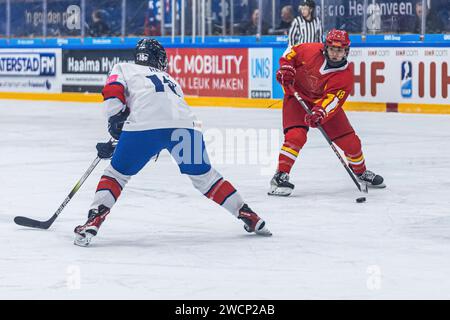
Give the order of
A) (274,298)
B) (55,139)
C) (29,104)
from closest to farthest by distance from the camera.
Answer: (274,298), (55,139), (29,104)

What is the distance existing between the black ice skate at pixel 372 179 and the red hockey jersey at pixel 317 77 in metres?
0.61

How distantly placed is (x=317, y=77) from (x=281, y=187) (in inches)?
33.7

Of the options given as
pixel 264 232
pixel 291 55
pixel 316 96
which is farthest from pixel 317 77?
pixel 264 232

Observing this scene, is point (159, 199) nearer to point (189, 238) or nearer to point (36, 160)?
point (189, 238)

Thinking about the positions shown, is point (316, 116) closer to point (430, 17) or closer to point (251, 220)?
point (251, 220)

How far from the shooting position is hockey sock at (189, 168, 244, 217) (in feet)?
20.4

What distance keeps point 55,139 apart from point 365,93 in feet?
16.6

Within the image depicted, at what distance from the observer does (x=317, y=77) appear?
843 cm

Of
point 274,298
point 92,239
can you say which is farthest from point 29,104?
point 274,298

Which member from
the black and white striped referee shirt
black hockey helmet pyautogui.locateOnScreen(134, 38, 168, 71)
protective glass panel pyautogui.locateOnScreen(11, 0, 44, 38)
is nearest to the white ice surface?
black hockey helmet pyautogui.locateOnScreen(134, 38, 168, 71)

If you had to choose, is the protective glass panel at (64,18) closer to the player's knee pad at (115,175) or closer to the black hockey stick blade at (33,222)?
the black hockey stick blade at (33,222)

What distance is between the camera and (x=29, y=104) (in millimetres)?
19625

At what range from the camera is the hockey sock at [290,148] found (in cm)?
836

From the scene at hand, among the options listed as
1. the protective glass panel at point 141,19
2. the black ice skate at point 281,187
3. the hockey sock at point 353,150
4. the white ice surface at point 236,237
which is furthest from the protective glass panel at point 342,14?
the black ice skate at point 281,187
